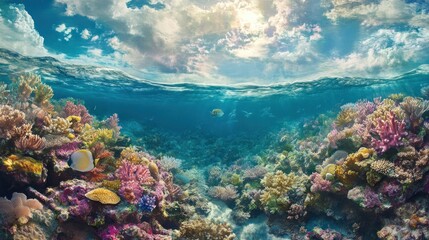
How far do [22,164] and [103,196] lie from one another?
65.7 inches

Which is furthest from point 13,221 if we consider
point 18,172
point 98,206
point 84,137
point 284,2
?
point 284,2

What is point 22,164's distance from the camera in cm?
562

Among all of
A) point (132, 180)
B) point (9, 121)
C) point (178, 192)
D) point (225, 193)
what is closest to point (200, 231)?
point (132, 180)

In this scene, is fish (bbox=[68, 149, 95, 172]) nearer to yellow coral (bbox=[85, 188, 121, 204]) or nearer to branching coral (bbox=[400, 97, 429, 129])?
yellow coral (bbox=[85, 188, 121, 204])

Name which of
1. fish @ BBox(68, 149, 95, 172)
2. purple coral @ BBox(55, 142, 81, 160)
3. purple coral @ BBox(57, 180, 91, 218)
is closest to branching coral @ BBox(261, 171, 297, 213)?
purple coral @ BBox(57, 180, 91, 218)

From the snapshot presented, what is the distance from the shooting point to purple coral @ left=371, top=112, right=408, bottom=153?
21.2ft

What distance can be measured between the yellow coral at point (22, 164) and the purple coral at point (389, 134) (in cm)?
740

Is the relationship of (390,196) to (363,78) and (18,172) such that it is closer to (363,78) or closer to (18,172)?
(18,172)

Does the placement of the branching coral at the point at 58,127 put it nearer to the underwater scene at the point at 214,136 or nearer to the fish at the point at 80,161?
the underwater scene at the point at 214,136

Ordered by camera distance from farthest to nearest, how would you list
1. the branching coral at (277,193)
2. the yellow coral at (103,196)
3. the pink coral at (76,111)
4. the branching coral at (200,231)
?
the pink coral at (76,111)
the branching coral at (277,193)
the branching coral at (200,231)
the yellow coral at (103,196)

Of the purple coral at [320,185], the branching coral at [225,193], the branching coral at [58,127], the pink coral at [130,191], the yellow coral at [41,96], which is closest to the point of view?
the pink coral at [130,191]

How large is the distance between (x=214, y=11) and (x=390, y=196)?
1073cm

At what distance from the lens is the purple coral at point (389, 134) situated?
6473mm

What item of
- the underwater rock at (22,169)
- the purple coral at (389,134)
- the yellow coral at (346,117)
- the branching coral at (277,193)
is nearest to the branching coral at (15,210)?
the underwater rock at (22,169)
